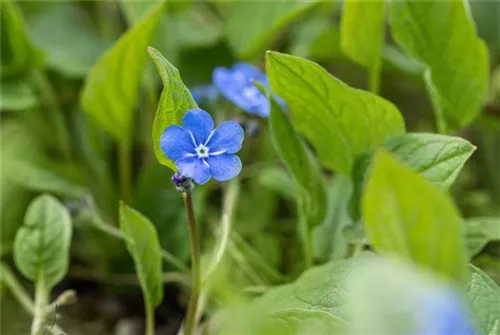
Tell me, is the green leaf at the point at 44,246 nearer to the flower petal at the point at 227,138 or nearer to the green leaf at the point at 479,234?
the flower petal at the point at 227,138

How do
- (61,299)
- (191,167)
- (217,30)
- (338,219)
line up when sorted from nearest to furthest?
1. (191,167)
2. (61,299)
3. (338,219)
4. (217,30)

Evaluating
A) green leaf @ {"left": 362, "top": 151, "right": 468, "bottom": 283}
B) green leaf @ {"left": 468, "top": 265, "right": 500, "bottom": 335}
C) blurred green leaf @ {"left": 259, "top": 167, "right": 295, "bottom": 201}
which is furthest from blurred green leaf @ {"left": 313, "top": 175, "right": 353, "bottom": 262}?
green leaf @ {"left": 362, "top": 151, "right": 468, "bottom": 283}

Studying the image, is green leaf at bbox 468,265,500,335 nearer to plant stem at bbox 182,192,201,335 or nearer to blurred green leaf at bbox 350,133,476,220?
blurred green leaf at bbox 350,133,476,220

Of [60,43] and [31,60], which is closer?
[31,60]

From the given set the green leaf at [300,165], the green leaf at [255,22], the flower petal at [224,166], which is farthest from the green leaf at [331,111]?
the green leaf at [255,22]

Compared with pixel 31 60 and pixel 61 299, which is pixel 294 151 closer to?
pixel 61 299

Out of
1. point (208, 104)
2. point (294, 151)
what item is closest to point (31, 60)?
point (208, 104)
